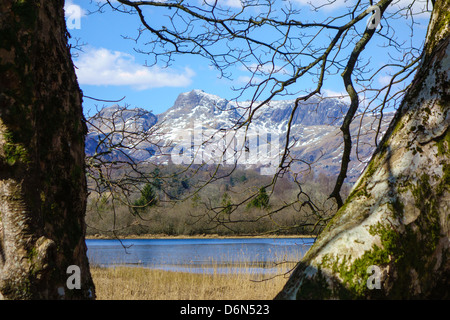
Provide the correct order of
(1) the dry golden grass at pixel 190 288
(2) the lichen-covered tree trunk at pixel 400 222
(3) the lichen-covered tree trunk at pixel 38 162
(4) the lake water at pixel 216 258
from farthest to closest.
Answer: (4) the lake water at pixel 216 258
(1) the dry golden grass at pixel 190 288
(3) the lichen-covered tree trunk at pixel 38 162
(2) the lichen-covered tree trunk at pixel 400 222

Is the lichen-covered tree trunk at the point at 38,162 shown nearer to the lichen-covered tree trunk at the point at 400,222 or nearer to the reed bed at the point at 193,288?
the lichen-covered tree trunk at the point at 400,222

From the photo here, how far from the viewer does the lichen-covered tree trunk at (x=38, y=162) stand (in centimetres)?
165

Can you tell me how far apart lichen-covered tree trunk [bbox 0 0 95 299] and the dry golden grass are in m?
6.11

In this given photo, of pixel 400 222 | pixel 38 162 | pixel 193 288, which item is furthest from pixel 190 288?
pixel 400 222

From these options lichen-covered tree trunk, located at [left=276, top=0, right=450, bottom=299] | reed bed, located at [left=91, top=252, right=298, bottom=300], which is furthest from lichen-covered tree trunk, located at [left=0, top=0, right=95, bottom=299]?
reed bed, located at [left=91, top=252, right=298, bottom=300]

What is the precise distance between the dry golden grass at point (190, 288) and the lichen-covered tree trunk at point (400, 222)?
20.7ft

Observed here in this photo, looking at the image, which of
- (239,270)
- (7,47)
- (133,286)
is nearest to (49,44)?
(7,47)

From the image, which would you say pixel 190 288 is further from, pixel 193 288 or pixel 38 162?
pixel 38 162

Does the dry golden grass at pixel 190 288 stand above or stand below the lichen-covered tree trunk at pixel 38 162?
below

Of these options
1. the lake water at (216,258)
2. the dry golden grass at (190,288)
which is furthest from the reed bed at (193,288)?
the lake water at (216,258)

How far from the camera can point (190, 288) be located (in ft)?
29.3

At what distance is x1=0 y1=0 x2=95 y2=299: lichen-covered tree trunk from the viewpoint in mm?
1654
